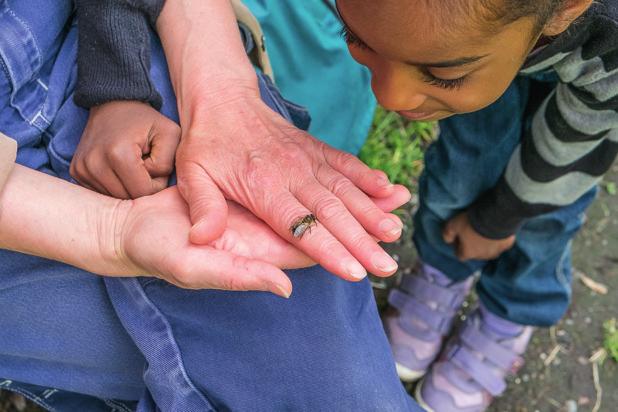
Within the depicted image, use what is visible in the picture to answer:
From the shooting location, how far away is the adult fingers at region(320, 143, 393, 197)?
1.33m

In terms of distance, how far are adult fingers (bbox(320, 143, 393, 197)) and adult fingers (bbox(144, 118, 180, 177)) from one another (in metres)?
0.33

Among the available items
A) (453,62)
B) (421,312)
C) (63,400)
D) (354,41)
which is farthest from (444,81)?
(421,312)

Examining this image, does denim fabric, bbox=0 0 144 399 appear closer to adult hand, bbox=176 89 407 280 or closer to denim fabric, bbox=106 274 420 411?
denim fabric, bbox=106 274 420 411

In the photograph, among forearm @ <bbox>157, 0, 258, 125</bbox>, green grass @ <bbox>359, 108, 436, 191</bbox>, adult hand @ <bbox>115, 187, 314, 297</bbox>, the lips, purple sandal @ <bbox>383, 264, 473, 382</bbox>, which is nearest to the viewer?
adult hand @ <bbox>115, 187, 314, 297</bbox>

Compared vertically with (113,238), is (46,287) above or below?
below

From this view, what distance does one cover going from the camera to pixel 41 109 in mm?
1449

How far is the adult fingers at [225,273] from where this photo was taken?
1136 mm

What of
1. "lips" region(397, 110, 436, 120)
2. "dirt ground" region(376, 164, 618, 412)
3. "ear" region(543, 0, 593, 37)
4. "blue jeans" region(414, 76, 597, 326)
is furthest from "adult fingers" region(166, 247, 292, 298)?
"dirt ground" region(376, 164, 618, 412)

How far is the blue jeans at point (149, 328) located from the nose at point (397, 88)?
369 millimetres

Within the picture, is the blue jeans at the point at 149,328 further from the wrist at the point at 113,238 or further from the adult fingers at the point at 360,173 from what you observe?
the adult fingers at the point at 360,173

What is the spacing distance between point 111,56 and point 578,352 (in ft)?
6.39

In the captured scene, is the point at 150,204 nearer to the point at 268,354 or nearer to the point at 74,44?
the point at 268,354

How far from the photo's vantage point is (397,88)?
1252mm

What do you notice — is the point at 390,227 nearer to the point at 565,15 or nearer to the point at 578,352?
the point at 565,15
